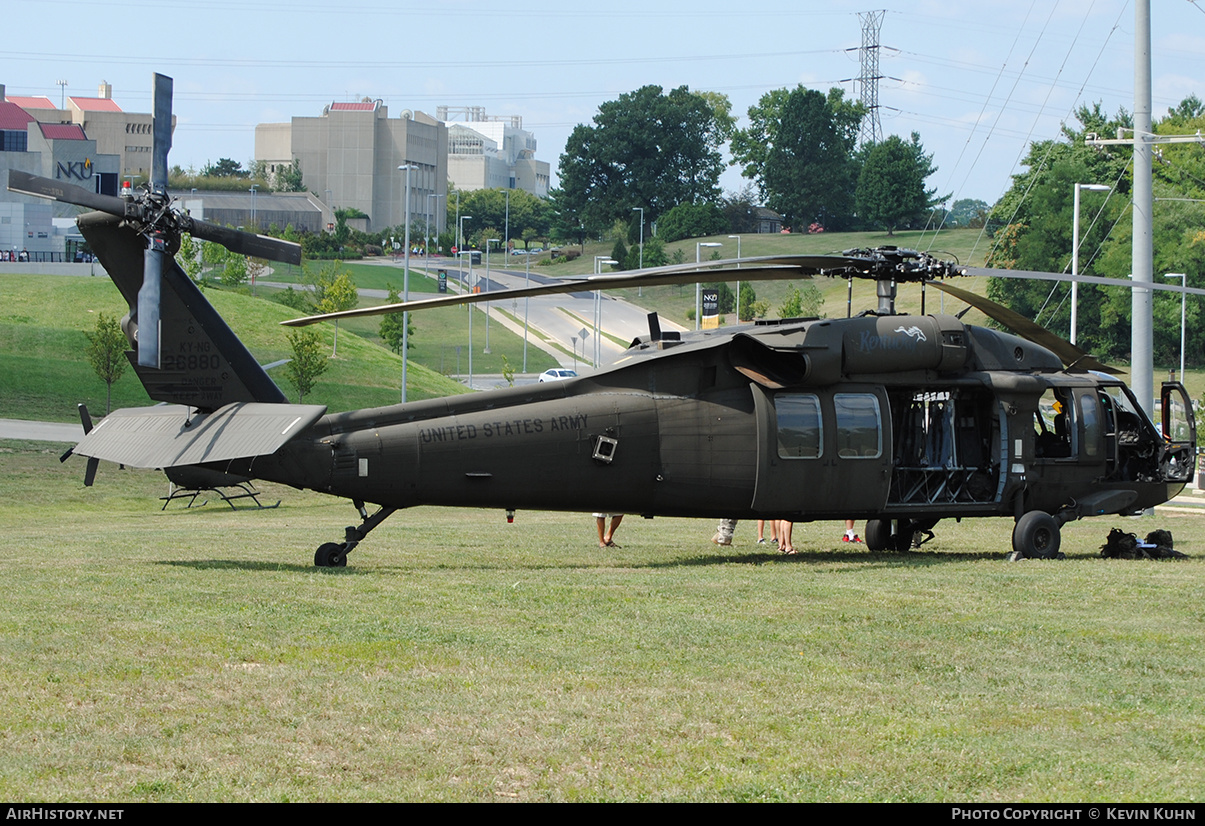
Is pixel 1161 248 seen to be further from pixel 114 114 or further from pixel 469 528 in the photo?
pixel 114 114

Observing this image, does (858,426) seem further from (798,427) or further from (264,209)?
(264,209)

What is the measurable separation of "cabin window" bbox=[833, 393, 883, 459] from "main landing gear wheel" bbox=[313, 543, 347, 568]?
6698mm

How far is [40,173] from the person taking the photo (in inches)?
4368

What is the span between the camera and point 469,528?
23.4 meters

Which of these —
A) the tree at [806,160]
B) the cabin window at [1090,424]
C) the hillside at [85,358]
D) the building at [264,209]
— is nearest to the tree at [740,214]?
the tree at [806,160]

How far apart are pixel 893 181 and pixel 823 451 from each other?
486 feet

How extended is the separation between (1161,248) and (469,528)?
270 feet

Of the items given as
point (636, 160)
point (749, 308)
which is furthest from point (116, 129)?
point (749, 308)

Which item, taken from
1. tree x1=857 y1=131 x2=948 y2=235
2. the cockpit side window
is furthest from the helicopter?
tree x1=857 y1=131 x2=948 y2=235

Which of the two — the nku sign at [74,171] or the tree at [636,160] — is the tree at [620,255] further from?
the nku sign at [74,171]

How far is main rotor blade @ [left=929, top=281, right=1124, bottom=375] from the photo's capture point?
1634 cm

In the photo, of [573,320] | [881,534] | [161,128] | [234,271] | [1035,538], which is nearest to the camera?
[161,128]

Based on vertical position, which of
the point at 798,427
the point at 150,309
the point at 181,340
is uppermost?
the point at 150,309

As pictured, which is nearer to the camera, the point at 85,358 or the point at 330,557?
the point at 330,557
